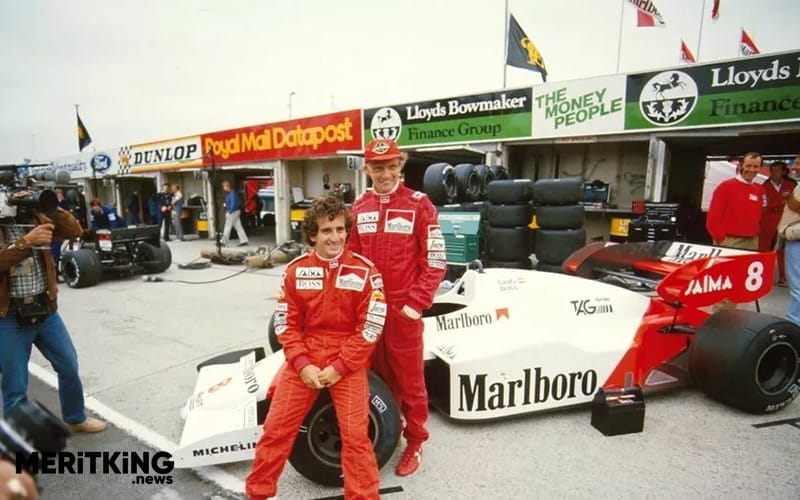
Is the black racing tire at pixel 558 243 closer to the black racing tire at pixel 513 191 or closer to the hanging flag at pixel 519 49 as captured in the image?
the black racing tire at pixel 513 191

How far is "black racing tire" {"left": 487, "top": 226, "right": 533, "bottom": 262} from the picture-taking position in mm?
6180

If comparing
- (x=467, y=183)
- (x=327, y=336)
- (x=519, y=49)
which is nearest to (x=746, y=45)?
(x=519, y=49)

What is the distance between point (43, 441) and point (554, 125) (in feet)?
30.4

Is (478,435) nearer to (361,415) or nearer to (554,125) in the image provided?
(361,415)

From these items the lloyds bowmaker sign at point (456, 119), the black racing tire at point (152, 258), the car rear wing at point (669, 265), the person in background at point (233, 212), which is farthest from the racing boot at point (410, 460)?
the person in background at point (233, 212)

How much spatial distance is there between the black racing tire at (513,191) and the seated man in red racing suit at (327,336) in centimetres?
436

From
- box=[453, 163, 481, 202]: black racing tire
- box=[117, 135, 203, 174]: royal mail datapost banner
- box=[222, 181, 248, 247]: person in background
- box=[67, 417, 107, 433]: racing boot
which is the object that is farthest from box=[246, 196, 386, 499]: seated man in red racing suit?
box=[117, 135, 203, 174]: royal mail datapost banner

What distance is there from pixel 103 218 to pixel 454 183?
8.01 meters

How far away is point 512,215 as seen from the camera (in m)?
6.16

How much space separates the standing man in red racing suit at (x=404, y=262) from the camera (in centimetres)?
233

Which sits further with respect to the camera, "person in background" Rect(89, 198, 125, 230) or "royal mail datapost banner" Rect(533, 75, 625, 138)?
"person in background" Rect(89, 198, 125, 230)

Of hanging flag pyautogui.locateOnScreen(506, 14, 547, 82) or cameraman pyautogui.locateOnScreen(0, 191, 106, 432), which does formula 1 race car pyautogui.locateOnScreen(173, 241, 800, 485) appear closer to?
cameraman pyautogui.locateOnScreen(0, 191, 106, 432)

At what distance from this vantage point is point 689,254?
3.77 metres

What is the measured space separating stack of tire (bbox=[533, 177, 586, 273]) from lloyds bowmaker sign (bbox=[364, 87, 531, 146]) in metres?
3.65
